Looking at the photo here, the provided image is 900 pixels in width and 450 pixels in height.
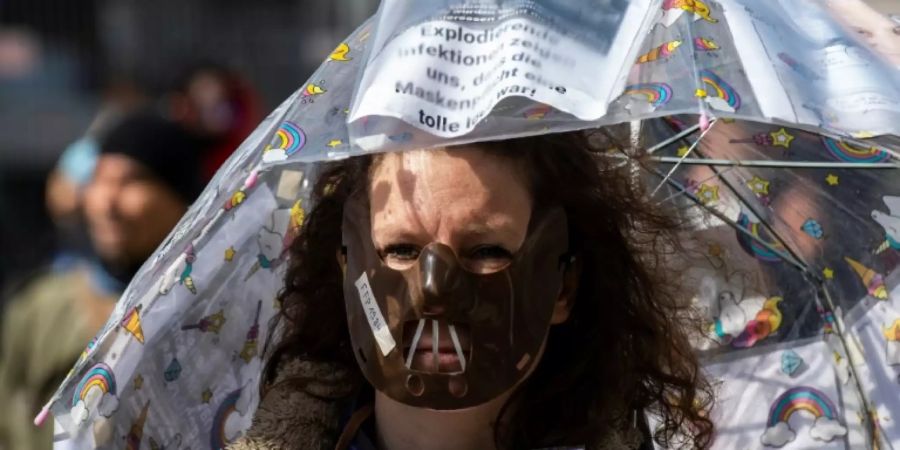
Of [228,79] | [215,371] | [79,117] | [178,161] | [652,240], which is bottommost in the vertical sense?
[79,117]

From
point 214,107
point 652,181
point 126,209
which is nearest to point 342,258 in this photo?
point 652,181

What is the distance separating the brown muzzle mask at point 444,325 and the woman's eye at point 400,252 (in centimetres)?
2

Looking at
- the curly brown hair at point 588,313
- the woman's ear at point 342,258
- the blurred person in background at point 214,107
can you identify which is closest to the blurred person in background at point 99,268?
the blurred person in background at point 214,107

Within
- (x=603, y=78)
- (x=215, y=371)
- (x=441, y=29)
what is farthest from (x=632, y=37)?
(x=215, y=371)

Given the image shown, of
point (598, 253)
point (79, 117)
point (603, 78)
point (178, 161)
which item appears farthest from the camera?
point (79, 117)

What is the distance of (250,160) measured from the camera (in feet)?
7.69

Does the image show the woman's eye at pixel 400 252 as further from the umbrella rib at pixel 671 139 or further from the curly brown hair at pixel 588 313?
the umbrella rib at pixel 671 139

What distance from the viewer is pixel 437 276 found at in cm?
220

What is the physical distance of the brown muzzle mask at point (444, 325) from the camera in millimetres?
2219

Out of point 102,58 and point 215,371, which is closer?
point 215,371

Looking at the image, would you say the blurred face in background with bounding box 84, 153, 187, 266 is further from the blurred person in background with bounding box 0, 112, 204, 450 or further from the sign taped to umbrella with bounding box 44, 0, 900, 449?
the sign taped to umbrella with bounding box 44, 0, 900, 449

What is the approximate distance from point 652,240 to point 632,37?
0.56m

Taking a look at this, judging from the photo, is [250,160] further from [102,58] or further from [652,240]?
[102,58]

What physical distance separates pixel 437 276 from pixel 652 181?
72 centimetres
